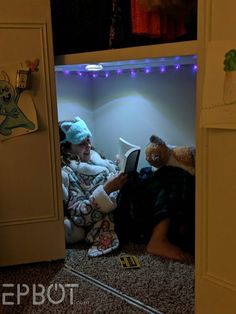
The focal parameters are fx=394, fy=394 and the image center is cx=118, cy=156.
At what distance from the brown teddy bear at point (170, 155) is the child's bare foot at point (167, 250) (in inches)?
15.6

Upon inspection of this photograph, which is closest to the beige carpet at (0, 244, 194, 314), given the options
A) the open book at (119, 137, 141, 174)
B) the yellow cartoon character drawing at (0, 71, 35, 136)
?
the open book at (119, 137, 141, 174)

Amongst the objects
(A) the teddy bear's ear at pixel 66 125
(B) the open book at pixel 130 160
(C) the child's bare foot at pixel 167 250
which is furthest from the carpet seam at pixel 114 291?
(A) the teddy bear's ear at pixel 66 125

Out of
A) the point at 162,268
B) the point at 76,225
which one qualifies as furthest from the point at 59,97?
the point at 162,268

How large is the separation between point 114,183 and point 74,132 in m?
0.39

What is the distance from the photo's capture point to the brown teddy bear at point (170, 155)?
82.7 inches

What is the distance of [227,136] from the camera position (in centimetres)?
127

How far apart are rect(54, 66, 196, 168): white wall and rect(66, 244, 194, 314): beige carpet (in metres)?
0.71

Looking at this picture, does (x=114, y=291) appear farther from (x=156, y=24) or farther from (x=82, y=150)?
(x=156, y=24)

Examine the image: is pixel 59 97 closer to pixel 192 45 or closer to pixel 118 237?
pixel 118 237

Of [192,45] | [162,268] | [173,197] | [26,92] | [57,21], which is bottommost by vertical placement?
[162,268]

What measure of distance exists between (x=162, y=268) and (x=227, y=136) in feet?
2.88

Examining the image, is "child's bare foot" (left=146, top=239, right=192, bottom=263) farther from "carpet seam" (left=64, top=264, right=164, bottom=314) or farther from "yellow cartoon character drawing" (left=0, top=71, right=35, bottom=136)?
"yellow cartoon character drawing" (left=0, top=71, right=35, bottom=136)

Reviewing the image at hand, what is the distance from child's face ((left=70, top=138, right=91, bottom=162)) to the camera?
237cm

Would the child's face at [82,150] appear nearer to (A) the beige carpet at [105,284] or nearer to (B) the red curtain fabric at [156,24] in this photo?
(A) the beige carpet at [105,284]
